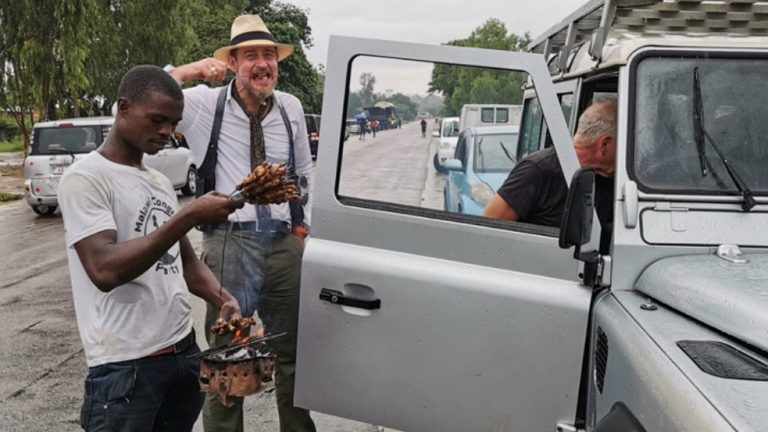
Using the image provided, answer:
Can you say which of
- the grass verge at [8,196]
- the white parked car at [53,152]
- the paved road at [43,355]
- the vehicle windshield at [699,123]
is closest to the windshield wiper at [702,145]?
the vehicle windshield at [699,123]

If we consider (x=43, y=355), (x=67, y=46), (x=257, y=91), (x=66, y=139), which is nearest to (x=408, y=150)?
(x=257, y=91)

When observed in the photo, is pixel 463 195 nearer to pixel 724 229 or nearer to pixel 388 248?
pixel 388 248

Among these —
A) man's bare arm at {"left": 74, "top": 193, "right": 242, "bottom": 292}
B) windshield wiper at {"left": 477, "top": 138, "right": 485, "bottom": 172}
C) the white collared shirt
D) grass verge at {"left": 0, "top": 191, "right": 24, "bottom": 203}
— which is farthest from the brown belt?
grass verge at {"left": 0, "top": 191, "right": 24, "bottom": 203}

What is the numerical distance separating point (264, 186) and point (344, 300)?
0.55 m

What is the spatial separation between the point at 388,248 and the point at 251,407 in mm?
2484

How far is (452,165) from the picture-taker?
3.02 metres

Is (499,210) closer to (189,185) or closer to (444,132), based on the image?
(444,132)

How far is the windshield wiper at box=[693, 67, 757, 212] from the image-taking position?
247 centimetres

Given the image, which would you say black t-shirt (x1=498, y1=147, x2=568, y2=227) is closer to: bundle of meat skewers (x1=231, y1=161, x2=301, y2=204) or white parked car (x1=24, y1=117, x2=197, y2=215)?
bundle of meat skewers (x1=231, y1=161, x2=301, y2=204)

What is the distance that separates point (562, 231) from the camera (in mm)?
2311

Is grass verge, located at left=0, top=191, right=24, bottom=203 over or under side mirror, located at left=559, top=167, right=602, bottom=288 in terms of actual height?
under

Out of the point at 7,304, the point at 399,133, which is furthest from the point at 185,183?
the point at 399,133

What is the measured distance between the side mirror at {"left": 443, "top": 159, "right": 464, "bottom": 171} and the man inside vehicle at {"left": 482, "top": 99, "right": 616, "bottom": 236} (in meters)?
0.22

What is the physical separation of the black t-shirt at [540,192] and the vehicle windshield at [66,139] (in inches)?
492
